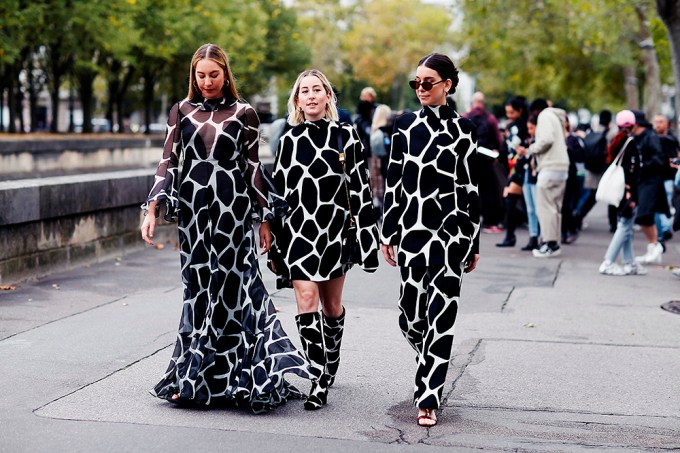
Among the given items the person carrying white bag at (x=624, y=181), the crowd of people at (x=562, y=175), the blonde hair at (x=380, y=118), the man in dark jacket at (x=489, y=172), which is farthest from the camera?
the blonde hair at (x=380, y=118)

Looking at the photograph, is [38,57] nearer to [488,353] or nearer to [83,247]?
[83,247]

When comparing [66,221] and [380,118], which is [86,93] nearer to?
[380,118]

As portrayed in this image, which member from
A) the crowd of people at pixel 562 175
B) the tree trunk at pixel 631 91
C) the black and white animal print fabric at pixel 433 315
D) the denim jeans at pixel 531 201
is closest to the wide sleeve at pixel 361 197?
the black and white animal print fabric at pixel 433 315

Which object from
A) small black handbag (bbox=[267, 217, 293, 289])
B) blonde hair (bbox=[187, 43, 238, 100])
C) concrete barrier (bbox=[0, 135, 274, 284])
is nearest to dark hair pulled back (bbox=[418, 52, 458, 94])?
blonde hair (bbox=[187, 43, 238, 100])

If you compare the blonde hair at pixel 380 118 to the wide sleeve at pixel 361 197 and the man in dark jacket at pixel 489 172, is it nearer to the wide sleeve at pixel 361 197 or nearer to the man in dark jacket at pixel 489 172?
the man in dark jacket at pixel 489 172

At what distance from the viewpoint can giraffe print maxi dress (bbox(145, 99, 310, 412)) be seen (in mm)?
6074

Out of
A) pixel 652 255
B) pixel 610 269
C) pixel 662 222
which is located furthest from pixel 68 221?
pixel 662 222

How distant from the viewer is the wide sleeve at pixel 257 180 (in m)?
6.11

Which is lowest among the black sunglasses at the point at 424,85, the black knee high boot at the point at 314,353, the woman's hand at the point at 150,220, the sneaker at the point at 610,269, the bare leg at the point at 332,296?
the sneaker at the point at 610,269

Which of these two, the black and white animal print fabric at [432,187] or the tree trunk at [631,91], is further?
the tree trunk at [631,91]

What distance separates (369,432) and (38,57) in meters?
41.4

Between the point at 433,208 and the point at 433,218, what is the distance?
49mm

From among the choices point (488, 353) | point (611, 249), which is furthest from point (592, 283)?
point (488, 353)

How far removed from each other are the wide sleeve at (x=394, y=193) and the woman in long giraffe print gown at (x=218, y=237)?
554mm
